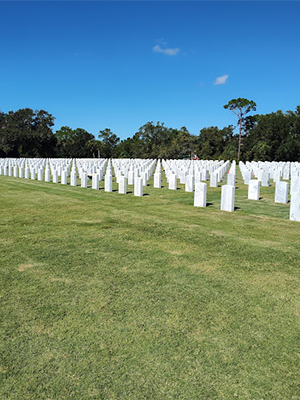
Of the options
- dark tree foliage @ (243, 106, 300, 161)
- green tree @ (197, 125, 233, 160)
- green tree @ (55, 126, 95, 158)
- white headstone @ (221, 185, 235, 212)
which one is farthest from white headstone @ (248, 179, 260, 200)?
green tree @ (55, 126, 95, 158)

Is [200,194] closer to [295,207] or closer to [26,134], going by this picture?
[295,207]

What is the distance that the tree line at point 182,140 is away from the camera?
47188 mm

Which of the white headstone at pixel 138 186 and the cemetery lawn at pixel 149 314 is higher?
the white headstone at pixel 138 186

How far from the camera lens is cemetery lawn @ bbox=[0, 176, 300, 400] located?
6.76 ft

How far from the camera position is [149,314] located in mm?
2852

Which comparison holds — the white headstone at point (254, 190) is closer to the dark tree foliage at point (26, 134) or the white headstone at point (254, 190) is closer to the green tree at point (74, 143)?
the dark tree foliage at point (26, 134)

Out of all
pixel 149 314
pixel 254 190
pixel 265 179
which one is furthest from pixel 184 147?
pixel 149 314

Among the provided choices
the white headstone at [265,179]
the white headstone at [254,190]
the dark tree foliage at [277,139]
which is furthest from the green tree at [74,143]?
the white headstone at [254,190]

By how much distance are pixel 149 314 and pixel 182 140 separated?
193 feet

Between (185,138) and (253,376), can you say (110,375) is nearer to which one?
(253,376)

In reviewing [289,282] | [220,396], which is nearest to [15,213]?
[289,282]

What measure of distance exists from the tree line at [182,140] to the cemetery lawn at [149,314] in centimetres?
4413

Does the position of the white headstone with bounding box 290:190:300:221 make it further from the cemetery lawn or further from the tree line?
the tree line

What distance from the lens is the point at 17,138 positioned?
5306 centimetres
